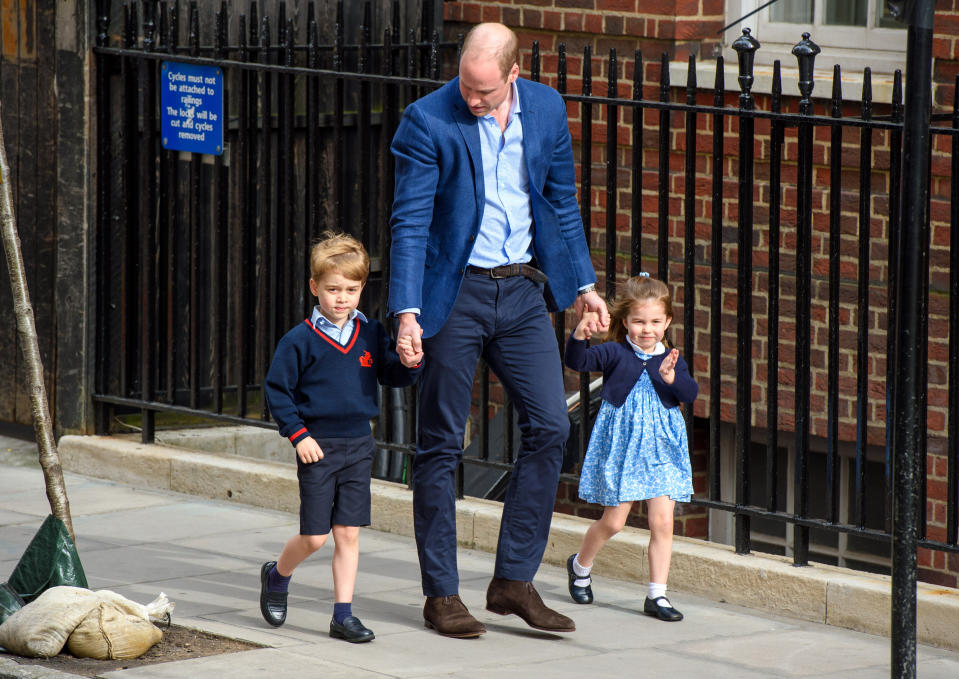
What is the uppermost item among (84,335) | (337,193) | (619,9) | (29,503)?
(619,9)

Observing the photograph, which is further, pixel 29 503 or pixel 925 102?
pixel 29 503

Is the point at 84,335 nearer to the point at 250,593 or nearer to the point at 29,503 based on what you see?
the point at 29,503

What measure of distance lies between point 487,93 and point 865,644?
220 centimetres

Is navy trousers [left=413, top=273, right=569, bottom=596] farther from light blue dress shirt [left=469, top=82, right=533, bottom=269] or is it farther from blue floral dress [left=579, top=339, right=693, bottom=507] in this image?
blue floral dress [left=579, top=339, right=693, bottom=507]

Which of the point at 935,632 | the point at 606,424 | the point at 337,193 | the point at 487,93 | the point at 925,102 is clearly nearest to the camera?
the point at 925,102

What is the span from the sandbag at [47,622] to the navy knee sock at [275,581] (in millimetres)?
591

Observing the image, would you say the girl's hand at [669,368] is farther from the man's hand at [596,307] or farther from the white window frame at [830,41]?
the white window frame at [830,41]

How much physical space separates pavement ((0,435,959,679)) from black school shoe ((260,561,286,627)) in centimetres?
5

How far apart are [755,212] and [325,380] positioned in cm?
290

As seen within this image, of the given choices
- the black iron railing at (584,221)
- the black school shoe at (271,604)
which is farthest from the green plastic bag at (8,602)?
the black iron railing at (584,221)

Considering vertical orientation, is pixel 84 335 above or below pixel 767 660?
above

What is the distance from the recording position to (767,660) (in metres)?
5.36

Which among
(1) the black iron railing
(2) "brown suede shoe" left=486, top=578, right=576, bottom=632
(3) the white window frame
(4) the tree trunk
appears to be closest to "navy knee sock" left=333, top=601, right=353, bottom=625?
(2) "brown suede shoe" left=486, top=578, right=576, bottom=632

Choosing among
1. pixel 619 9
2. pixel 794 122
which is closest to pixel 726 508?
pixel 794 122
